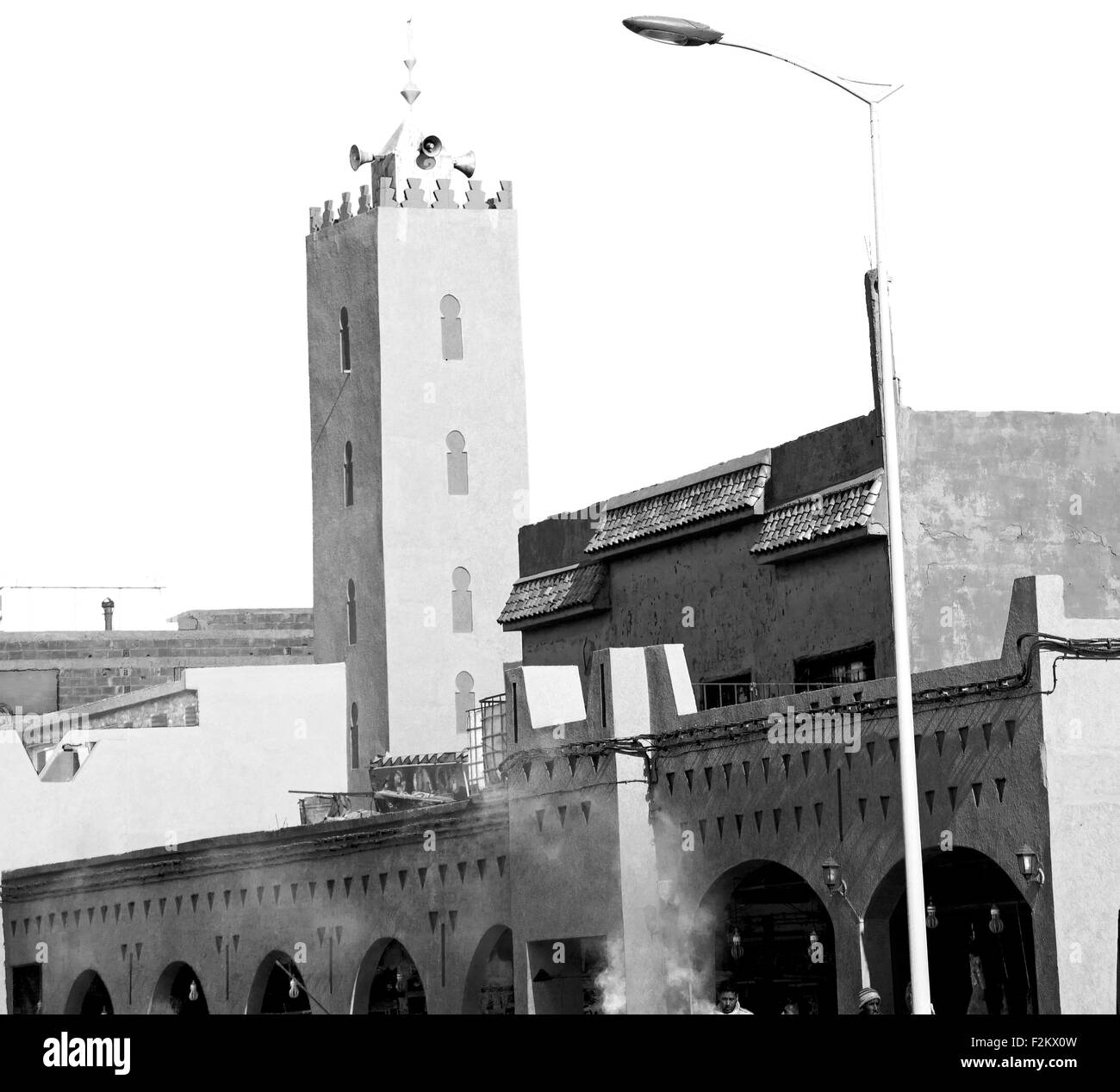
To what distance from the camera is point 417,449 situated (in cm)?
5434

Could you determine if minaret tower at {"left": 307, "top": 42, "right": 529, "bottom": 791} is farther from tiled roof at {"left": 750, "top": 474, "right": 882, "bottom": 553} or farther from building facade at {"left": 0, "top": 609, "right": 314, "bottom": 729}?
tiled roof at {"left": 750, "top": 474, "right": 882, "bottom": 553}

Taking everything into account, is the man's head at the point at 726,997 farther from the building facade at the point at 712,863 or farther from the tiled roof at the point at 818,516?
the tiled roof at the point at 818,516

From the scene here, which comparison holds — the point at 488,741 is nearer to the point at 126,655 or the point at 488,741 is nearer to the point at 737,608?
the point at 737,608

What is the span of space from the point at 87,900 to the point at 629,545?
1372 centimetres

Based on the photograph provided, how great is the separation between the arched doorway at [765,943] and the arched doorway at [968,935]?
4.06ft

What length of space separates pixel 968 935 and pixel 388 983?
12.0m

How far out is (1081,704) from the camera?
2312cm

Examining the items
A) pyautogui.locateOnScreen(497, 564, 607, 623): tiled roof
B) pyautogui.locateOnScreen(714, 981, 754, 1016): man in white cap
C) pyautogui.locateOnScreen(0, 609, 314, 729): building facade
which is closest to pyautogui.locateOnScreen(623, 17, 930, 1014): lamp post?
pyautogui.locateOnScreen(714, 981, 754, 1016): man in white cap

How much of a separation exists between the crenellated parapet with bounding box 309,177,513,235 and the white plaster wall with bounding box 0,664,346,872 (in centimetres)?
1265

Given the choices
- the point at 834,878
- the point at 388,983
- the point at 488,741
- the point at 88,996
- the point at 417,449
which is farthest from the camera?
the point at 417,449

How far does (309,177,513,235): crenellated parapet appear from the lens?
54750 mm

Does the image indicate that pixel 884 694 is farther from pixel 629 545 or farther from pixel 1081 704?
pixel 629 545

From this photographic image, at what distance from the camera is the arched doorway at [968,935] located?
2438 cm

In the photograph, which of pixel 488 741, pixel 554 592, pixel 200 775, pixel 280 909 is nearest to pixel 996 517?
pixel 554 592
